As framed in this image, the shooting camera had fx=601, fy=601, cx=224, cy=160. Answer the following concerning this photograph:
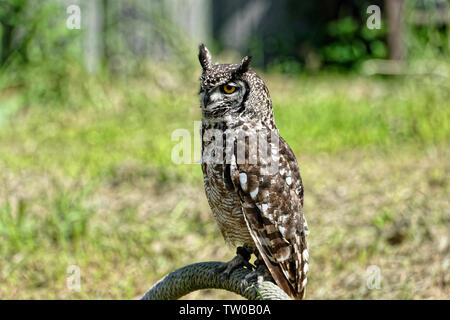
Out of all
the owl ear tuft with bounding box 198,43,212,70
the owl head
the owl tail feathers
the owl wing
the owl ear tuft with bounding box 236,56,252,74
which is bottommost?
the owl tail feathers

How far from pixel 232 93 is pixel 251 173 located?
0.32 metres

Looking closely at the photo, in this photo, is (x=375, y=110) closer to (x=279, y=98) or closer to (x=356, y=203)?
(x=279, y=98)

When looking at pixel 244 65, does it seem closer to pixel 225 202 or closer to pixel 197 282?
pixel 225 202

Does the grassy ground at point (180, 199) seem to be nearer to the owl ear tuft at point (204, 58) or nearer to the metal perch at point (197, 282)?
the metal perch at point (197, 282)

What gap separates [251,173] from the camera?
2.21 meters

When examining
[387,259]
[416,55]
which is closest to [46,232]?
[387,259]

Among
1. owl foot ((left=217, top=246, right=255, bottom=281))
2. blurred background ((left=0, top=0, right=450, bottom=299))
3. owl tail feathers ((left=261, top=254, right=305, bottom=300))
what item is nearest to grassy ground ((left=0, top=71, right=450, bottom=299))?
blurred background ((left=0, top=0, right=450, bottom=299))

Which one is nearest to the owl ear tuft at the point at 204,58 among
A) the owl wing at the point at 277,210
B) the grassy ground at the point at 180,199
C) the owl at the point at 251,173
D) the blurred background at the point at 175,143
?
the owl at the point at 251,173

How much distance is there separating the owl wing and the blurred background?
1.17 ft

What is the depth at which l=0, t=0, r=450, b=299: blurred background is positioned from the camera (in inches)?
151

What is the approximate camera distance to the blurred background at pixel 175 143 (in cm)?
385

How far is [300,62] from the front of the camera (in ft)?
39.7

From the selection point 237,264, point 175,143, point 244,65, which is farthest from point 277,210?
point 175,143

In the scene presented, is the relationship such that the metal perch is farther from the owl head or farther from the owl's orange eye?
the owl's orange eye
